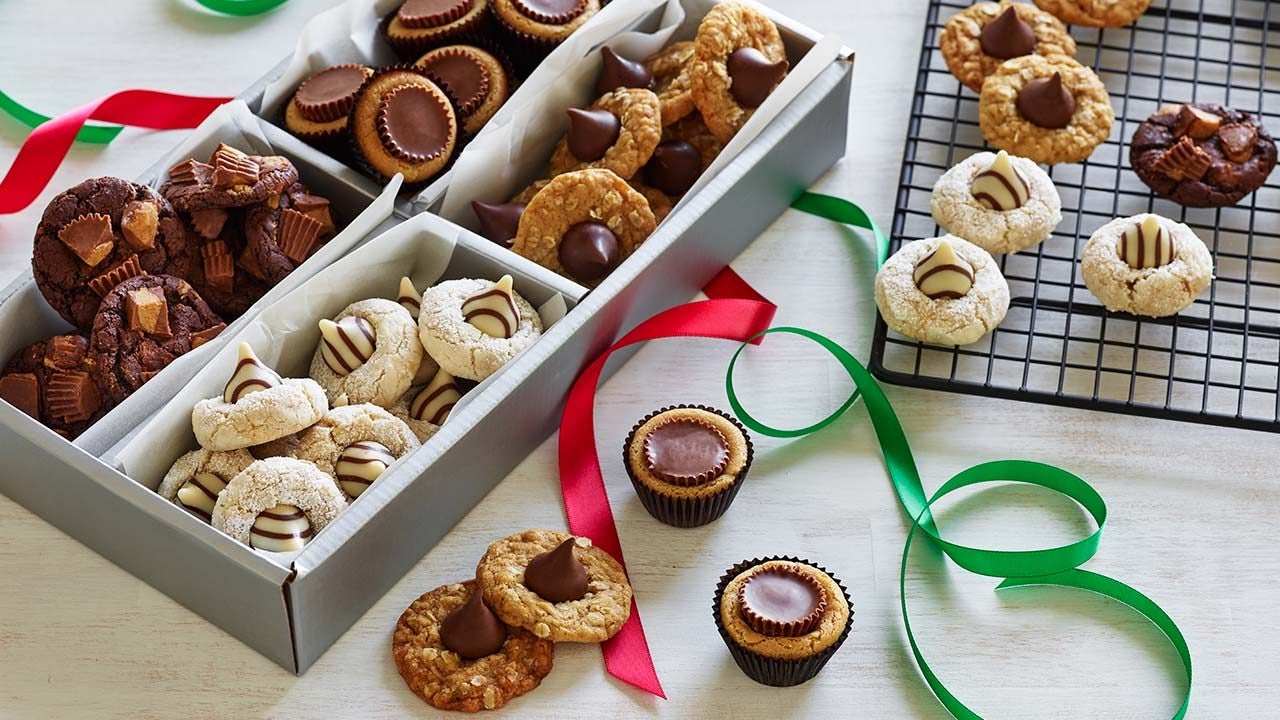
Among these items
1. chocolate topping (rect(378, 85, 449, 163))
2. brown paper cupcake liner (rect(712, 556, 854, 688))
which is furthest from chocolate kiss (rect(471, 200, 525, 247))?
brown paper cupcake liner (rect(712, 556, 854, 688))

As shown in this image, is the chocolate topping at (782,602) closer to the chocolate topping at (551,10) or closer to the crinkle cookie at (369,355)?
the crinkle cookie at (369,355)

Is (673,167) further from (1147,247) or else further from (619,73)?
(1147,247)

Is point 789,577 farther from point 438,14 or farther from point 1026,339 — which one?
point 438,14

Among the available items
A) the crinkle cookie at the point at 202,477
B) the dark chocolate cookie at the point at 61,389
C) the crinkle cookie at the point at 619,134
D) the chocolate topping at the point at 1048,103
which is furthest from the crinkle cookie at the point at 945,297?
the dark chocolate cookie at the point at 61,389

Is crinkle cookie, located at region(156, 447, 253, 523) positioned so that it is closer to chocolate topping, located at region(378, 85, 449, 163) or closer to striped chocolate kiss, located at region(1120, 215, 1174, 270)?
chocolate topping, located at region(378, 85, 449, 163)

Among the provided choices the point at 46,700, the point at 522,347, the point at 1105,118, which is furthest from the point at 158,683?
the point at 1105,118

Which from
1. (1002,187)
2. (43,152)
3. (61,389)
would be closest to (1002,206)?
(1002,187)
